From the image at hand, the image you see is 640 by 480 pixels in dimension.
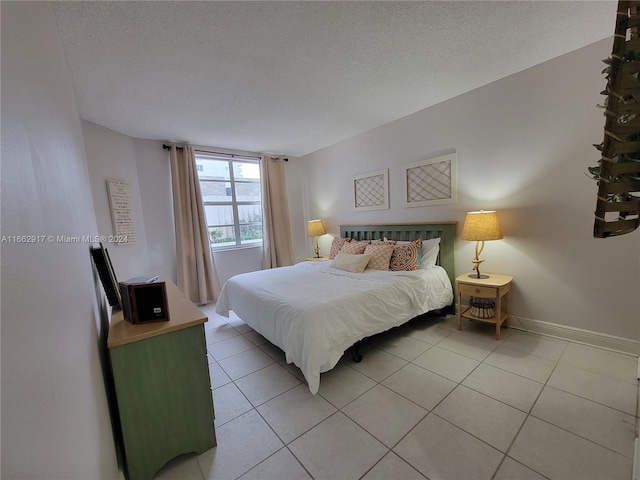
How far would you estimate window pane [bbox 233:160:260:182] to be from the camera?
4.52 m

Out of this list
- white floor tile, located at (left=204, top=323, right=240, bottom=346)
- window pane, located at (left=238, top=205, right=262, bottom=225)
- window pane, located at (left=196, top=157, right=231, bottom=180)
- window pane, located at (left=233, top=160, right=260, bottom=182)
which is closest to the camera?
white floor tile, located at (left=204, top=323, right=240, bottom=346)

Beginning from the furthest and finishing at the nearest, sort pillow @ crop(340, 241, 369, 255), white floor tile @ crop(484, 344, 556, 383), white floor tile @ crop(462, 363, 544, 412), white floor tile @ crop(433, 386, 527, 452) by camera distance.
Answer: pillow @ crop(340, 241, 369, 255) → white floor tile @ crop(484, 344, 556, 383) → white floor tile @ crop(462, 363, 544, 412) → white floor tile @ crop(433, 386, 527, 452)

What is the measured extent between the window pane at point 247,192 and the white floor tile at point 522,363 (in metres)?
4.07

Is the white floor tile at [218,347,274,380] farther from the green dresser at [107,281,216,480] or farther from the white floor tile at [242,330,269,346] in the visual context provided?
the green dresser at [107,281,216,480]

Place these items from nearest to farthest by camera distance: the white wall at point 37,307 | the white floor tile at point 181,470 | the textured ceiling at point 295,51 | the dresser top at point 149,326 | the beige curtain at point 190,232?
the white wall at point 37,307
the dresser top at point 149,326
the white floor tile at point 181,470
the textured ceiling at point 295,51
the beige curtain at point 190,232

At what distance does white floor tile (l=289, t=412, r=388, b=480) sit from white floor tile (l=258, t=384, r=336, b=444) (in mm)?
58

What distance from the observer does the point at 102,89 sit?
7.31 feet

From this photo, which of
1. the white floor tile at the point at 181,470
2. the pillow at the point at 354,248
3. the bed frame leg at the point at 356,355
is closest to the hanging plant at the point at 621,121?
the white floor tile at the point at 181,470

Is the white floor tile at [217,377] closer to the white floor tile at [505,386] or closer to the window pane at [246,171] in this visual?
the white floor tile at [505,386]

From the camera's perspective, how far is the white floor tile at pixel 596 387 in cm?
158

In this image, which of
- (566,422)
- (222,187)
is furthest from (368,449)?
(222,187)

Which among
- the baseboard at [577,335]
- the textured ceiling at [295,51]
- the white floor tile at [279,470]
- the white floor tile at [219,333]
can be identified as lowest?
the white floor tile at [219,333]

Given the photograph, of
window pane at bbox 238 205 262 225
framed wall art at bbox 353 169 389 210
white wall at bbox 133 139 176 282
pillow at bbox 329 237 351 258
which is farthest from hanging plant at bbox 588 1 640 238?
window pane at bbox 238 205 262 225

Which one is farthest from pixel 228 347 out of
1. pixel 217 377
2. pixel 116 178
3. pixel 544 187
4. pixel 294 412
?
pixel 544 187
